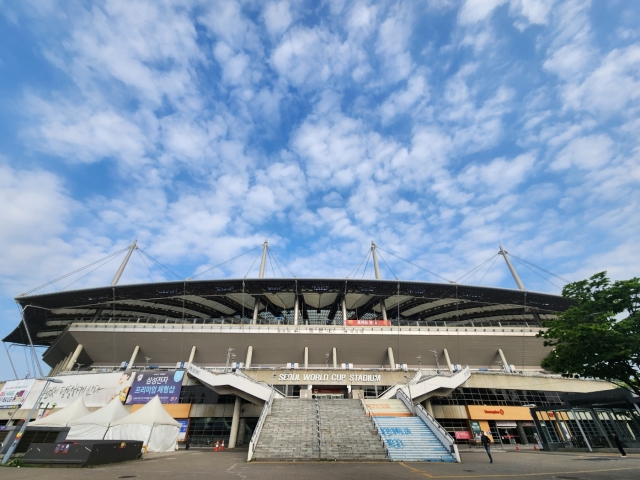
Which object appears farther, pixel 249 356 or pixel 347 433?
pixel 249 356

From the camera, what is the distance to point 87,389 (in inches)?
1396

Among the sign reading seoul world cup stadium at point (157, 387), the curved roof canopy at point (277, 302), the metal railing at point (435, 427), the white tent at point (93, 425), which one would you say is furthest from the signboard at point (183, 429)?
the metal railing at point (435, 427)

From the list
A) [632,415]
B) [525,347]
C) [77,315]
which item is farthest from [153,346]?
[525,347]

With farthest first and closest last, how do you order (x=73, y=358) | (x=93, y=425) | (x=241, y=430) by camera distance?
(x=73, y=358)
(x=241, y=430)
(x=93, y=425)

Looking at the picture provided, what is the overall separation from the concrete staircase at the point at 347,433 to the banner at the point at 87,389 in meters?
24.6

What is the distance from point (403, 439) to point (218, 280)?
117 feet

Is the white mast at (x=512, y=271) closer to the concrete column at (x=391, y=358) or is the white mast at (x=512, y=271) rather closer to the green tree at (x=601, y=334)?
the concrete column at (x=391, y=358)

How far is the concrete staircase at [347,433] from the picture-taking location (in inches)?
714

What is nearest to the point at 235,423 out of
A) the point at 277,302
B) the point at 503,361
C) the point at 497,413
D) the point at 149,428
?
the point at 149,428

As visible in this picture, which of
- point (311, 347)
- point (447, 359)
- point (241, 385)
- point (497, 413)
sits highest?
point (311, 347)

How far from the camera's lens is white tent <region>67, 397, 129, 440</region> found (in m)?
21.4

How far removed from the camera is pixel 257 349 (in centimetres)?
4734

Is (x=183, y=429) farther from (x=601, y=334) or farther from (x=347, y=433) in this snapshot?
(x=601, y=334)

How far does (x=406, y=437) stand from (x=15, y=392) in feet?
150
